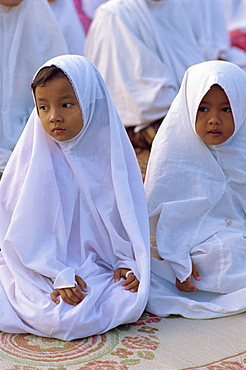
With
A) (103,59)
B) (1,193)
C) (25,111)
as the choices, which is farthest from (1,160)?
(103,59)

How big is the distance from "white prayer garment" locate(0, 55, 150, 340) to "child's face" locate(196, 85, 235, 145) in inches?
12.6

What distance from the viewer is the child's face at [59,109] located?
2162 millimetres

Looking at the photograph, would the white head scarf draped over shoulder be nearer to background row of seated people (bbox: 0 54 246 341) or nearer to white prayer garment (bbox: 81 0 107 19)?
background row of seated people (bbox: 0 54 246 341)

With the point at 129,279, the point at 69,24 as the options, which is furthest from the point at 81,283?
the point at 69,24

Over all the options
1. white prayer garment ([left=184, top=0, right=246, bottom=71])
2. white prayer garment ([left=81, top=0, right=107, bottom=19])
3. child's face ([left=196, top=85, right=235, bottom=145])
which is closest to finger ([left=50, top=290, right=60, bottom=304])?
child's face ([left=196, top=85, right=235, bottom=145])

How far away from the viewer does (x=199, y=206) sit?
7.95ft

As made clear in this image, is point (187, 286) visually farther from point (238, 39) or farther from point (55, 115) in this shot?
point (238, 39)

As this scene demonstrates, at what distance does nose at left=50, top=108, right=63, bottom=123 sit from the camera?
2.16 metres

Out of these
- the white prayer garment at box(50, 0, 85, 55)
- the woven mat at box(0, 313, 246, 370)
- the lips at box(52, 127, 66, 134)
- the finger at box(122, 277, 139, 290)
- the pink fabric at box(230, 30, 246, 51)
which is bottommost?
the woven mat at box(0, 313, 246, 370)

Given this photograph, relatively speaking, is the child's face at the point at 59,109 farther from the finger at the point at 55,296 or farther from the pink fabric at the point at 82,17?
the pink fabric at the point at 82,17

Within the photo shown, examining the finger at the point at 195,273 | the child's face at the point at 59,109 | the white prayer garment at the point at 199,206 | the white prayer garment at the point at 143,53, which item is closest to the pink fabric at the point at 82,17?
the white prayer garment at the point at 143,53

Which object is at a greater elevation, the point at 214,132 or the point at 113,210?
the point at 214,132

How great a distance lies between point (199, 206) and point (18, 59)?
1.62 m

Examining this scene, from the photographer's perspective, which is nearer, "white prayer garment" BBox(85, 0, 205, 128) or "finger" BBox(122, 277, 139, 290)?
"finger" BBox(122, 277, 139, 290)
